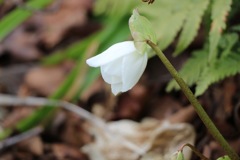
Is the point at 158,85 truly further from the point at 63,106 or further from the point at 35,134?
the point at 35,134

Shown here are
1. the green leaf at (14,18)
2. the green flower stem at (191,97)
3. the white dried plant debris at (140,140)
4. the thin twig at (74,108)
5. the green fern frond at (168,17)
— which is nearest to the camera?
the green flower stem at (191,97)

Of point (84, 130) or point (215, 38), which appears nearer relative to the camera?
point (215, 38)

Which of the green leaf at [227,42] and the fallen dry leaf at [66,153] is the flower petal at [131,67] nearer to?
the green leaf at [227,42]

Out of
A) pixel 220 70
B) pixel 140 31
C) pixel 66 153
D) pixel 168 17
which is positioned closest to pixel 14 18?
pixel 66 153

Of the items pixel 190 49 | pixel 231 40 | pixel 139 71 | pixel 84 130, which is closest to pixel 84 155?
pixel 84 130

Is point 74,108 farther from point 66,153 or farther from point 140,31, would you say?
point 140,31

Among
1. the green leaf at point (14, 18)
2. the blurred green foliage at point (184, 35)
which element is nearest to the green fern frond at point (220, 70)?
the blurred green foliage at point (184, 35)
